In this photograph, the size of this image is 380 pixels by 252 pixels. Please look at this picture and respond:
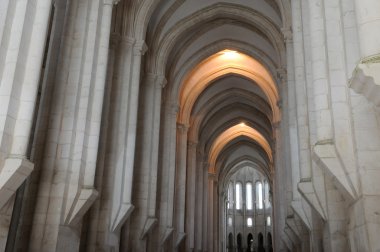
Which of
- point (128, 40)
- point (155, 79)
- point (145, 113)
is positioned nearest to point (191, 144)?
point (155, 79)

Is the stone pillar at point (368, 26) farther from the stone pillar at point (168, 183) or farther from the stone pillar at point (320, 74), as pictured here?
the stone pillar at point (168, 183)

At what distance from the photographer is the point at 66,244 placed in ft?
33.2

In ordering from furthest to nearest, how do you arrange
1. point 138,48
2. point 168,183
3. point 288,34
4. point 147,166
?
point 168,183 → point 147,166 → point 138,48 → point 288,34

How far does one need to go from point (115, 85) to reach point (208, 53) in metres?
10.2

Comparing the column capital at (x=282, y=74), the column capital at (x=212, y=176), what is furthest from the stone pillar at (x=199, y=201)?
the column capital at (x=282, y=74)

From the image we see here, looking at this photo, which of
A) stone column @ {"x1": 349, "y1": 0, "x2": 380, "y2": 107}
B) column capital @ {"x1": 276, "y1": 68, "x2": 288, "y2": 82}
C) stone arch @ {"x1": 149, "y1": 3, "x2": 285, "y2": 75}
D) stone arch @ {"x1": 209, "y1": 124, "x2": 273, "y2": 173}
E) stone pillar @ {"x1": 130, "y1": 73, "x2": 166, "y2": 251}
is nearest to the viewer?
stone column @ {"x1": 349, "y1": 0, "x2": 380, "y2": 107}

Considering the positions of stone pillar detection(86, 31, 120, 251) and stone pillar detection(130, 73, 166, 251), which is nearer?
stone pillar detection(86, 31, 120, 251)

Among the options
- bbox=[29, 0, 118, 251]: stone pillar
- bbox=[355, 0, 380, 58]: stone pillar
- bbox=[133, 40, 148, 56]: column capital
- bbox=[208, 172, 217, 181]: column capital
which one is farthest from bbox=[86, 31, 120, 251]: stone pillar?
bbox=[208, 172, 217, 181]: column capital

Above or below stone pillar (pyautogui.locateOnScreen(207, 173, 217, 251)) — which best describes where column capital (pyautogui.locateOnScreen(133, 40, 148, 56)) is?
above

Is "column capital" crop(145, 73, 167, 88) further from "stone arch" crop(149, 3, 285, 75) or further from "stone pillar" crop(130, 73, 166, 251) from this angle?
"stone arch" crop(149, 3, 285, 75)

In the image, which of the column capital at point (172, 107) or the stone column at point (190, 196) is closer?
the column capital at point (172, 107)

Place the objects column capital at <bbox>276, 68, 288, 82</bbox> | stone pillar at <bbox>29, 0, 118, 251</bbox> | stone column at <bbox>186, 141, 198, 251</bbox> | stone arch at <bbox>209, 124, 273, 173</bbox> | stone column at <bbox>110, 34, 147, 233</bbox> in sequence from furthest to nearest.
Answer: stone arch at <bbox>209, 124, 273, 173</bbox> → stone column at <bbox>186, 141, 198, 251</bbox> → column capital at <bbox>276, 68, 288, 82</bbox> → stone column at <bbox>110, 34, 147, 233</bbox> → stone pillar at <bbox>29, 0, 118, 251</bbox>

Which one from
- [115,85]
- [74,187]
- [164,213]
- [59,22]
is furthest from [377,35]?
[164,213]

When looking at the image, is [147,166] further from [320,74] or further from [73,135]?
[320,74]
